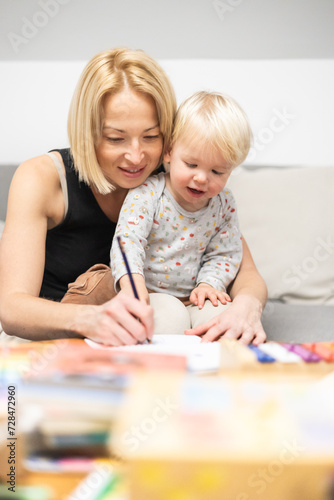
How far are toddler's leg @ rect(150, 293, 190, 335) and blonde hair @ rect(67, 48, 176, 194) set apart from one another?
29 centimetres

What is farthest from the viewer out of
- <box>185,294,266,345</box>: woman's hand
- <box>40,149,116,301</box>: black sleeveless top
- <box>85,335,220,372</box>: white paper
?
<box>40,149,116,301</box>: black sleeveless top

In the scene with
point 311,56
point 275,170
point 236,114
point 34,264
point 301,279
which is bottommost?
point 301,279

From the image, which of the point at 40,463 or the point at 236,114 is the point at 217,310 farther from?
the point at 40,463

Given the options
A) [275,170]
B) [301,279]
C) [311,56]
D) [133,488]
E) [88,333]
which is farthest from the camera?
[311,56]

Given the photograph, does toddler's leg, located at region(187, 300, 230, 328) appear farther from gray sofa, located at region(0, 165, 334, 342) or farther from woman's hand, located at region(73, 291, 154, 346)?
gray sofa, located at region(0, 165, 334, 342)

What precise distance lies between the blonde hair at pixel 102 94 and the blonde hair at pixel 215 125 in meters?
0.04

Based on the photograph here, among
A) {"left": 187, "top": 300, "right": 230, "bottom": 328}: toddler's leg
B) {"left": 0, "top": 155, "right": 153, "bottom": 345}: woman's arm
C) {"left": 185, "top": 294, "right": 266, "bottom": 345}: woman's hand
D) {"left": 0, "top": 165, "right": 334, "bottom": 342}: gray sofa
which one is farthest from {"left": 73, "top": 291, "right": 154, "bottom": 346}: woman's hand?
{"left": 0, "top": 165, "right": 334, "bottom": 342}: gray sofa

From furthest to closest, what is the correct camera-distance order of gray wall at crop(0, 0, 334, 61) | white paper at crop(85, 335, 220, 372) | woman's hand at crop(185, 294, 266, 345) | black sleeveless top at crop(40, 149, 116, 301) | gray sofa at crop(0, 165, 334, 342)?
1. gray wall at crop(0, 0, 334, 61)
2. gray sofa at crop(0, 165, 334, 342)
3. black sleeveless top at crop(40, 149, 116, 301)
4. woman's hand at crop(185, 294, 266, 345)
5. white paper at crop(85, 335, 220, 372)

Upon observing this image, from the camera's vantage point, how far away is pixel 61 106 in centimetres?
202

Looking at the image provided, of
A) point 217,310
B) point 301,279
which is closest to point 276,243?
point 301,279

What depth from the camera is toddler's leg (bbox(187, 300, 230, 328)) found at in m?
1.08

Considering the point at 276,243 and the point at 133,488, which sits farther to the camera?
the point at 276,243

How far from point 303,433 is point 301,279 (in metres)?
1.20

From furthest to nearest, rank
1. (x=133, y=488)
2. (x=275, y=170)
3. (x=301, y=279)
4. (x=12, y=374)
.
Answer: (x=275, y=170) < (x=301, y=279) < (x=12, y=374) < (x=133, y=488)
